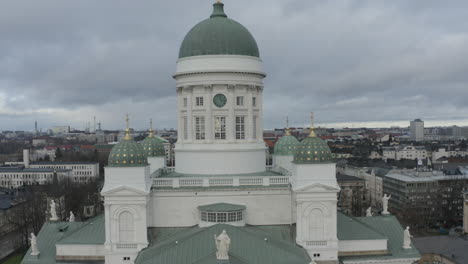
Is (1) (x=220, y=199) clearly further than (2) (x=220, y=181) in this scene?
No

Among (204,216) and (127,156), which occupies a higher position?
(127,156)

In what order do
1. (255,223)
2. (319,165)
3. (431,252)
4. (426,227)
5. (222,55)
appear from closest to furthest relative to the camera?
(319,165) → (255,223) → (222,55) → (431,252) → (426,227)

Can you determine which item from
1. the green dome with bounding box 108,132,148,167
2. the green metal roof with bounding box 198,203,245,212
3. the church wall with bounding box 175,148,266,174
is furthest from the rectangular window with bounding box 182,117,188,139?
the green metal roof with bounding box 198,203,245,212

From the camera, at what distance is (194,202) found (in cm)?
3516

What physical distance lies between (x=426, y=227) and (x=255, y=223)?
52885mm

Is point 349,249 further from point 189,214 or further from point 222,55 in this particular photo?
point 222,55

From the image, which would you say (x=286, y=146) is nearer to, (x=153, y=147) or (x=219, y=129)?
(x=219, y=129)

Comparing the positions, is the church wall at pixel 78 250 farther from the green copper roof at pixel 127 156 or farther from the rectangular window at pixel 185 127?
the rectangular window at pixel 185 127

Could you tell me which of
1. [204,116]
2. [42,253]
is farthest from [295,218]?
[42,253]

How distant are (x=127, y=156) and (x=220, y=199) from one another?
7546 mm

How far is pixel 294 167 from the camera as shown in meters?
33.8

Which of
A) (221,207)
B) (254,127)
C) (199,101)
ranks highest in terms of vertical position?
(199,101)

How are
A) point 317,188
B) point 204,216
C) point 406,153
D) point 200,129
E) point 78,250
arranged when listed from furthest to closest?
point 406,153 < point 200,129 < point 78,250 < point 204,216 < point 317,188

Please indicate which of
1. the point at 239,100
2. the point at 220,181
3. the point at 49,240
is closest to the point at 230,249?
the point at 220,181
